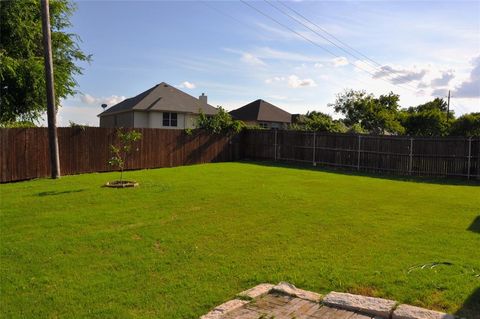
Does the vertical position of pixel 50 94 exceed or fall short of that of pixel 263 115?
it falls short

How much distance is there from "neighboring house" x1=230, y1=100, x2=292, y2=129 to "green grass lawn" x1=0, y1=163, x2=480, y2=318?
101 feet

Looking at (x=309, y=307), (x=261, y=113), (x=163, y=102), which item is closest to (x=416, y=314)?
(x=309, y=307)

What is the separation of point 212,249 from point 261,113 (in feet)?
121

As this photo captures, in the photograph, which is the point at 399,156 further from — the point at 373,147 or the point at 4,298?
the point at 4,298

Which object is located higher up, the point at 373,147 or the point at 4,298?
the point at 373,147

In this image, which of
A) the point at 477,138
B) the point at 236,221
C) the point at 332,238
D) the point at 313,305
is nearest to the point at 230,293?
the point at 313,305

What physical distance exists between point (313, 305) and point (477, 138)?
15.9 metres

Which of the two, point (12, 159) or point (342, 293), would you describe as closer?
point (342, 293)

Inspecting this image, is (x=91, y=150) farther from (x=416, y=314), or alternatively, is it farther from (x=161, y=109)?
(x=161, y=109)

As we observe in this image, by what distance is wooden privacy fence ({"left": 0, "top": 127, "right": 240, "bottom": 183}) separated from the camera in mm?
14734

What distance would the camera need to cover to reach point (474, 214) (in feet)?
30.7

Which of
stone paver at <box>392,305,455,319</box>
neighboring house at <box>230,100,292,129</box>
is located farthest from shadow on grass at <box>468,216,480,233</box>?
neighboring house at <box>230,100,292,129</box>

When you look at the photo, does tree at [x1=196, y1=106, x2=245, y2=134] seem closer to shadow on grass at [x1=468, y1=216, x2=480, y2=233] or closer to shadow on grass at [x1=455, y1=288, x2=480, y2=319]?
shadow on grass at [x1=468, y1=216, x2=480, y2=233]

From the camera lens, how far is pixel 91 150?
17.5 metres
